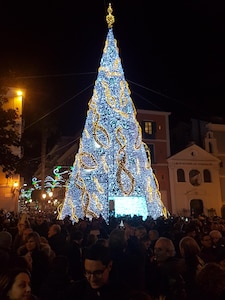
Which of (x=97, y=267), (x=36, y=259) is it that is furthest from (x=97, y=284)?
(x=36, y=259)

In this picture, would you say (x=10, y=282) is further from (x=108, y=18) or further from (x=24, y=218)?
(x=108, y=18)

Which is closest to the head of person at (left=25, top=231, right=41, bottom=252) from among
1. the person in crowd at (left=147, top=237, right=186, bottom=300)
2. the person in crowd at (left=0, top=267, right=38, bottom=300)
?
the person in crowd at (left=147, top=237, right=186, bottom=300)

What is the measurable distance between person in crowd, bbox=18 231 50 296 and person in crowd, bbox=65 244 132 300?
1.42 metres

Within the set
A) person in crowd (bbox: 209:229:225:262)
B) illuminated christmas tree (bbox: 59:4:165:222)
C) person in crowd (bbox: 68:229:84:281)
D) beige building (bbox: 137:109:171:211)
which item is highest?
beige building (bbox: 137:109:171:211)

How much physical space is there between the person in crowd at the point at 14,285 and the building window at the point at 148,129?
1297 inches

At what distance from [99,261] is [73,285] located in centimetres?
31

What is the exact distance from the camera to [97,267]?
10.3ft

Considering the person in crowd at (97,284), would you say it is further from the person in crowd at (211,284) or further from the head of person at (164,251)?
the head of person at (164,251)

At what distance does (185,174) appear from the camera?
35750 millimetres

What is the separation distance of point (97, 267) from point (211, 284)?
3.26ft

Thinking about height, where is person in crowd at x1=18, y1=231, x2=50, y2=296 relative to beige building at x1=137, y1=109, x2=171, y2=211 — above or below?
below

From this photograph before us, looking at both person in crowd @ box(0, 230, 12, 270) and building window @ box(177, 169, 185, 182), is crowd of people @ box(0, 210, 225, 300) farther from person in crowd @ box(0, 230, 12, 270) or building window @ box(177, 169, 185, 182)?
building window @ box(177, 169, 185, 182)

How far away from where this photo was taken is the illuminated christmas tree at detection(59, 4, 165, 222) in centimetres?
1672

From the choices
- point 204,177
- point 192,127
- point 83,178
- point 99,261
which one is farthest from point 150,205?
point 192,127
